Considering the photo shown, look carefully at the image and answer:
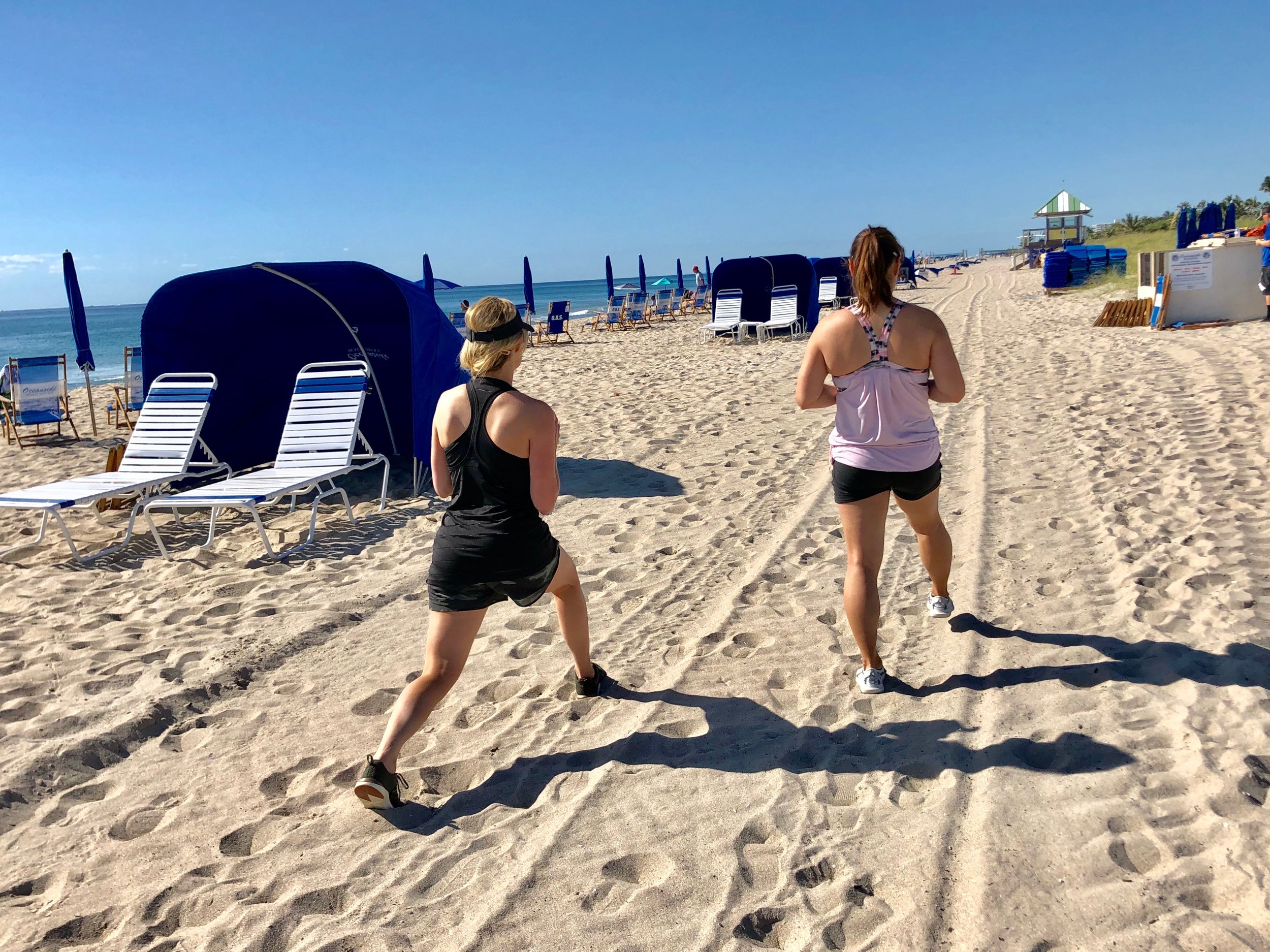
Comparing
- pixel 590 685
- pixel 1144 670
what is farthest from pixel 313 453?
pixel 1144 670

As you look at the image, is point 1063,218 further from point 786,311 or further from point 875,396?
point 875,396

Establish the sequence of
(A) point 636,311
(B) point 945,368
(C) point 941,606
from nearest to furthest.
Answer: (B) point 945,368 < (C) point 941,606 < (A) point 636,311

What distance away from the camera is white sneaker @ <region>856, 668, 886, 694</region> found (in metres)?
3.08

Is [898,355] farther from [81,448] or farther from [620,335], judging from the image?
[620,335]

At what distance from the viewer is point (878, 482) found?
2906mm

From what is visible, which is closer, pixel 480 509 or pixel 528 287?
pixel 480 509

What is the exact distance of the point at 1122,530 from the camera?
4.46 m

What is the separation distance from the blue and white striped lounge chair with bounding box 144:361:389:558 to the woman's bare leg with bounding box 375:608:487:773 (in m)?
3.02

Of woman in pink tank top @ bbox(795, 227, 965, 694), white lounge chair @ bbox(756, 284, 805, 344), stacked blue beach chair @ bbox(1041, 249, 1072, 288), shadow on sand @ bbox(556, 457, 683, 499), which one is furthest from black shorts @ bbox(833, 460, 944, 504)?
stacked blue beach chair @ bbox(1041, 249, 1072, 288)

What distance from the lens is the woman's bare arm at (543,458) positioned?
2529mm

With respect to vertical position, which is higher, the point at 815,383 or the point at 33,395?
the point at 815,383

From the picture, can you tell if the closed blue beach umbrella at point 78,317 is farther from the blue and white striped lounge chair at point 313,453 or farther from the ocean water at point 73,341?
the blue and white striped lounge chair at point 313,453

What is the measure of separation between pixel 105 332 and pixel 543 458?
6782cm

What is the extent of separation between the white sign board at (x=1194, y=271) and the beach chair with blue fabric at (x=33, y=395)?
15.0 m
